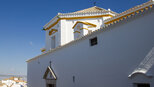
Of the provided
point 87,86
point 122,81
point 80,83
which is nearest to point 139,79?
point 122,81

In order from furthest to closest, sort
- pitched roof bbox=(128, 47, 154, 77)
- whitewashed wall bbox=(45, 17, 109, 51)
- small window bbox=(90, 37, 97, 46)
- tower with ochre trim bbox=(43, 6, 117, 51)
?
whitewashed wall bbox=(45, 17, 109, 51)
tower with ochre trim bbox=(43, 6, 117, 51)
small window bbox=(90, 37, 97, 46)
pitched roof bbox=(128, 47, 154, 77)

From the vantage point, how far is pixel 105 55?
580 cm

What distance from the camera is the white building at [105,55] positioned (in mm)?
4527

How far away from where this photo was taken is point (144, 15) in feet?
15.2

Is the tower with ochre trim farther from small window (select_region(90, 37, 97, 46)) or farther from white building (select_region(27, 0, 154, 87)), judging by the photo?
small window (select_region(90, 37, 97, 46))

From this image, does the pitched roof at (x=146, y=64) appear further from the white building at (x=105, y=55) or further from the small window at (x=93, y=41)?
the small window at (x=93, y=41)

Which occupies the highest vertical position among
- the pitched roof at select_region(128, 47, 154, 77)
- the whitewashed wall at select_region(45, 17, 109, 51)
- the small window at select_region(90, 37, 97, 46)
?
the whitewashed wall at select_region(45, 17, 109, 51)

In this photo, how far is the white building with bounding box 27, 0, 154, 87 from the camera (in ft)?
14.9

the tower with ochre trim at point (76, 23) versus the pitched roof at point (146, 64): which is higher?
the tower with ochre trim at point (76, 23)

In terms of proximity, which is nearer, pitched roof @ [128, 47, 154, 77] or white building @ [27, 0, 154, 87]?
pitched roof @ [128, 47, 154, 77]

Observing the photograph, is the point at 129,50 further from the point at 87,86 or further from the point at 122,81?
the point at 87,86

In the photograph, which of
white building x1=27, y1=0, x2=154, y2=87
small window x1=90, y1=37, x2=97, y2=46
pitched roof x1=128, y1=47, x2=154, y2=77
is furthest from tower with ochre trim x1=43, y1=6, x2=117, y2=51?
pitched roof x1=128, y1=47, x2=154, y2=77

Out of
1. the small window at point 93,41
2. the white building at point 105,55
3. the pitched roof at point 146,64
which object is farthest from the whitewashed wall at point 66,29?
Result: the pitched roof at point 146,64

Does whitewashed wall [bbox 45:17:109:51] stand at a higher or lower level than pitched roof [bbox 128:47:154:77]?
higher
